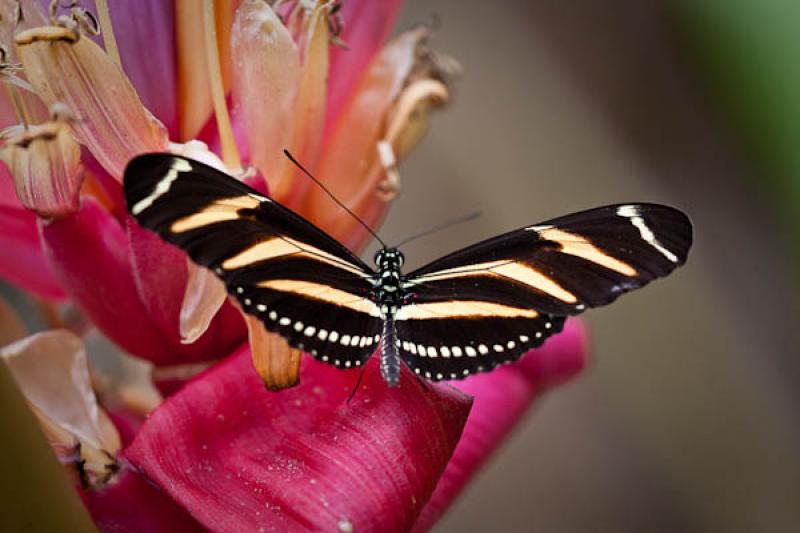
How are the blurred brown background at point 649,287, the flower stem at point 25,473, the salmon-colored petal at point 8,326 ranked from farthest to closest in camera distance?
the blurred brown background at point 649,287 → the salmon-colored petal at point 8,326 → the flower stem at point 25,473

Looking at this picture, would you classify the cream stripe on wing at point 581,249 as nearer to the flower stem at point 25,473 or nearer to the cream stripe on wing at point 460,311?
the cream stripe on wing at point 460,311

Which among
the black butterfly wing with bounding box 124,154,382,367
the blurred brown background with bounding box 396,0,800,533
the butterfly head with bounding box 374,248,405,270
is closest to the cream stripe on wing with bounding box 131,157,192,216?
the black butterfly wing with bounding box 124,154,382,367

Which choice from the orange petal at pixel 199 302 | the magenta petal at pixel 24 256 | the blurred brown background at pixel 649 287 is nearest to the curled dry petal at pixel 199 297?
the orange petal at pixel 199 302

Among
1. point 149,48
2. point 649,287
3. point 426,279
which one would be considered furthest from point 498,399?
point 649,287

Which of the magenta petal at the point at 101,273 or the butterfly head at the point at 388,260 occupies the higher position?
the butterfly head at the point at 388,260

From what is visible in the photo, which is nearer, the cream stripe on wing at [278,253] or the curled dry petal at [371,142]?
the cream stripe on wing at [278,253]

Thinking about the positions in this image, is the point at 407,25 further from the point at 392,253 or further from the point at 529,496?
the point at 392,253
